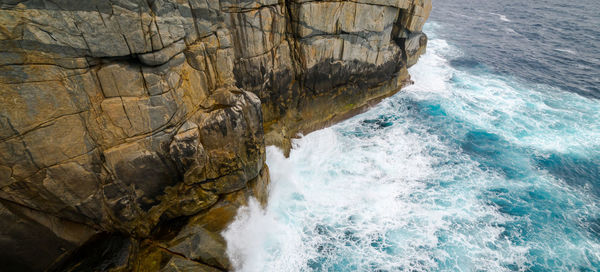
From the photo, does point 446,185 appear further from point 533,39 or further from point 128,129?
point 533,39

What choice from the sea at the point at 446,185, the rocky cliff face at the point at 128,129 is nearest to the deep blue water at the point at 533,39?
the sea at the point at 446,185

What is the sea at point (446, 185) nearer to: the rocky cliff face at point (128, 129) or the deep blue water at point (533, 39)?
the deep blue water at point (533, 39)

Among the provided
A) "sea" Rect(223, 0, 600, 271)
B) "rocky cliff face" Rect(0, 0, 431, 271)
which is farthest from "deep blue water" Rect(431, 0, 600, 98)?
"rocky cliff face" Rect(0, 0, 431, 271)

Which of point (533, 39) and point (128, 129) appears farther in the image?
point (533, 39)

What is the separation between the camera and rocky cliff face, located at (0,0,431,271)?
30.8ft

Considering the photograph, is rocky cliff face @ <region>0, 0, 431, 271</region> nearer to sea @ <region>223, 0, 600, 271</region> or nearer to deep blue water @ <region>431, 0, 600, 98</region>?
sea @ <region>223, 0, 600, 271</region>

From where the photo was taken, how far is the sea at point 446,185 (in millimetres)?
15297

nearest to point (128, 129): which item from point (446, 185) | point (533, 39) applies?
point (446, 185)

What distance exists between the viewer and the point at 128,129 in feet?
38.2

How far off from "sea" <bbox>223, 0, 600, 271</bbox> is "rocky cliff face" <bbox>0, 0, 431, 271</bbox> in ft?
10.2

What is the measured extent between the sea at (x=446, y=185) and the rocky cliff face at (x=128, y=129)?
3104mm

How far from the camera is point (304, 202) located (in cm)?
1820

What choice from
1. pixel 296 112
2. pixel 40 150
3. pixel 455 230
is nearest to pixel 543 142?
pixel 455 230

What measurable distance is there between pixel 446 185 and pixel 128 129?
20379 millimetres
